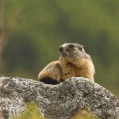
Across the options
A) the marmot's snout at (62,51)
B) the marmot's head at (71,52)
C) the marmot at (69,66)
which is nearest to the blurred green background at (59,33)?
the marmot's head at (71,52)

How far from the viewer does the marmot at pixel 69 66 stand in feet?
46.9

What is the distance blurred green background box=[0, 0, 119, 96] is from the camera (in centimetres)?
8650

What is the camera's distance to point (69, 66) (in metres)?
15.0

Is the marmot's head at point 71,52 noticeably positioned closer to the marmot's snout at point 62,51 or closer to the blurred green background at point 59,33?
the marmot's snout at point 62,51

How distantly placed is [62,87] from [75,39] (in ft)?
263

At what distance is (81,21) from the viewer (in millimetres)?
102688

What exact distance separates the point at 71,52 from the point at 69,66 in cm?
53

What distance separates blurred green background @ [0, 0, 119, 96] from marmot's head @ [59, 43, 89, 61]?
61370mm

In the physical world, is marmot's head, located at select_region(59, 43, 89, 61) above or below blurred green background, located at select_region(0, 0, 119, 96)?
below

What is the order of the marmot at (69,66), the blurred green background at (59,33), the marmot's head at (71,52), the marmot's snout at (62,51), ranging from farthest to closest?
1. the blurred green background at (59,33)
2. the marmot's head at (71,52)
3. the marmot's snout at (62,51)
4. the marmot at (69,66)

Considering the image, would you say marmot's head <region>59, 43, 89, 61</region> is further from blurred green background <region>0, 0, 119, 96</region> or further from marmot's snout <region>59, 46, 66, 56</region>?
blurred green background <region>0, 0, 119, 96</region>

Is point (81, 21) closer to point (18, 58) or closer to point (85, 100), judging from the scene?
point (18, 58)

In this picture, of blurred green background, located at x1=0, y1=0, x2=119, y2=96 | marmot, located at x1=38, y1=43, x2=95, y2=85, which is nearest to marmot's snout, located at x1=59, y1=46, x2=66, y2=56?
marmot, located at x1=38, y1=43, x2=95, y2=85

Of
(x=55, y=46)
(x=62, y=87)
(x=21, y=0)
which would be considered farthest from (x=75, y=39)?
(x=62, y=87)
